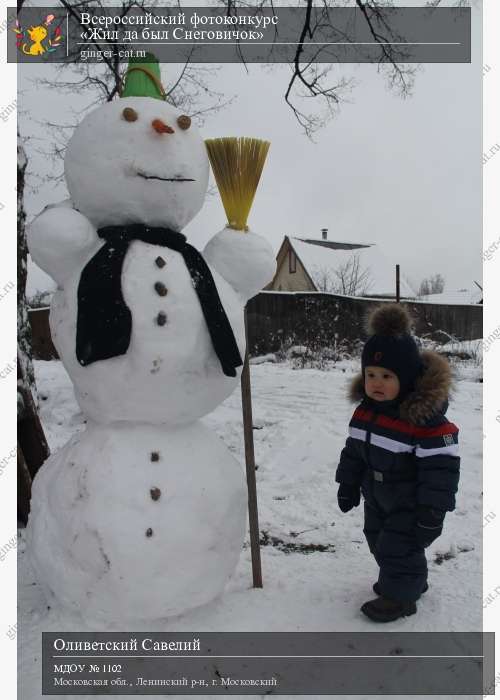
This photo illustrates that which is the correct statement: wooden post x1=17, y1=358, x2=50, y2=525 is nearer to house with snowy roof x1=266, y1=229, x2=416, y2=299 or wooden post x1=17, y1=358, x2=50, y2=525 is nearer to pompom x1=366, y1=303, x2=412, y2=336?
pompom x1=366, y1=303, x2=412, y2=336

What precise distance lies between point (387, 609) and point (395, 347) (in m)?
1.04

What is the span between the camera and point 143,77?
2.23 m

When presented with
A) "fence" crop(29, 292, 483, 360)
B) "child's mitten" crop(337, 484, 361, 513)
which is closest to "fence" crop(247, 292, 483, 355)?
"fence" crop(29, 292, 483, 360)

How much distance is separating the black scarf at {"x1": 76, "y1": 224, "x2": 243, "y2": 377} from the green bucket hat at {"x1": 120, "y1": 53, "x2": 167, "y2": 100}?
1.74 ft

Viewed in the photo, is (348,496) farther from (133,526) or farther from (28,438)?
(28,438)

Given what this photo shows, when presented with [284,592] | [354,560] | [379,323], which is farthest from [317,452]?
[379,323]

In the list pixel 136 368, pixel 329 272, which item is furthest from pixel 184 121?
pixel 329 272

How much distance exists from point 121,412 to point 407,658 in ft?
4.46

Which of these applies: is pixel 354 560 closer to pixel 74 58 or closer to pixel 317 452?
pixel 317 452

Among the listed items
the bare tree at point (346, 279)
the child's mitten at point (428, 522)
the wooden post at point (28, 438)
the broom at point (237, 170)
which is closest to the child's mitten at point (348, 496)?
the child's mitten at point (428, 522)

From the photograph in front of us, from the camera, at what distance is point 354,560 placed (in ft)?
9.35

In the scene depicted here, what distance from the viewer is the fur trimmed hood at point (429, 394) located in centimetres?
215

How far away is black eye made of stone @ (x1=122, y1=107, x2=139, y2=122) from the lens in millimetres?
2049

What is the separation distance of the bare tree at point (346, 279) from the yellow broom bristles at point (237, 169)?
927cm
